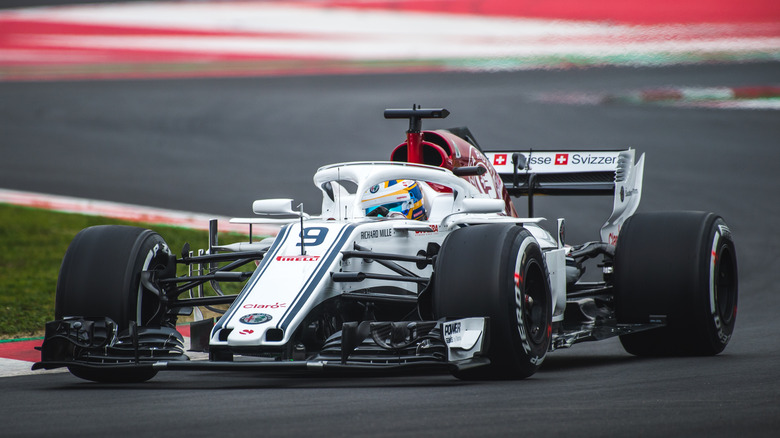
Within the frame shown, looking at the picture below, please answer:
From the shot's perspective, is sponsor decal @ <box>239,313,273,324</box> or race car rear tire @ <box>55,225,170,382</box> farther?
race car rear tire @ <box>55,225,170,382</box>

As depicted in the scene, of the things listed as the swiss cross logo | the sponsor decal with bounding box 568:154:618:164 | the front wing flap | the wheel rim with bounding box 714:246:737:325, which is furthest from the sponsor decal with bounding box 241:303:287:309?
the swiss cross logo

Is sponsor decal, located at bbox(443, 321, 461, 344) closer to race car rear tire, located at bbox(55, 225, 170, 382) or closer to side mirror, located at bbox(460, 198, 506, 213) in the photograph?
side mirror, located at bbox(460, 198, 506, 213)

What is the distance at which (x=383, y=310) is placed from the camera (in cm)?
940

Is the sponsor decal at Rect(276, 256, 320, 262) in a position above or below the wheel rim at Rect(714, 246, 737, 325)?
above

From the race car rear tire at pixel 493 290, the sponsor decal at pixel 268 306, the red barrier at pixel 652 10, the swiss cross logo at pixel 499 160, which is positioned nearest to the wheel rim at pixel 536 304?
the race car rear tire at pixel 493 290

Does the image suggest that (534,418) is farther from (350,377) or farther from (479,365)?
(350,377)

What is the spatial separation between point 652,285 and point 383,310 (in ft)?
8.04

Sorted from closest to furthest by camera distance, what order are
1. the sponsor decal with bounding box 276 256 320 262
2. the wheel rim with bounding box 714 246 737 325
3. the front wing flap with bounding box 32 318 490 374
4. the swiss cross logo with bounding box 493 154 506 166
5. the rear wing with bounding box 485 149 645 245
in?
the front wing flap with bounding box 32 318 490 374, the sponsor decal with bounding box 276 256 320 262, the wheel rim with bounding box 714 246 737 325, the rear wing with bounding box 485 149 645 245, the swiss cross logo with bounding box 493 154 506 166

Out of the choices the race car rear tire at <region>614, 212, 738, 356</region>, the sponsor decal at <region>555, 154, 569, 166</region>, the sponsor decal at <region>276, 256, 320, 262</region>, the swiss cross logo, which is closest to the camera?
the sponsor decal at <region>276, 256, 320, 262</region>

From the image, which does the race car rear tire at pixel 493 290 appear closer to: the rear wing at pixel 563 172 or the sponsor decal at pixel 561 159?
the rear wing at pixel 563 172

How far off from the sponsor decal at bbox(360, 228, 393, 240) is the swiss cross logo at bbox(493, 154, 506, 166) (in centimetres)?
402

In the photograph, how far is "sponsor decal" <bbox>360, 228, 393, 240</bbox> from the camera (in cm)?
899

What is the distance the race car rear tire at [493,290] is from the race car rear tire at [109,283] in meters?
2.30

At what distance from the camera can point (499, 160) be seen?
43.0ft
